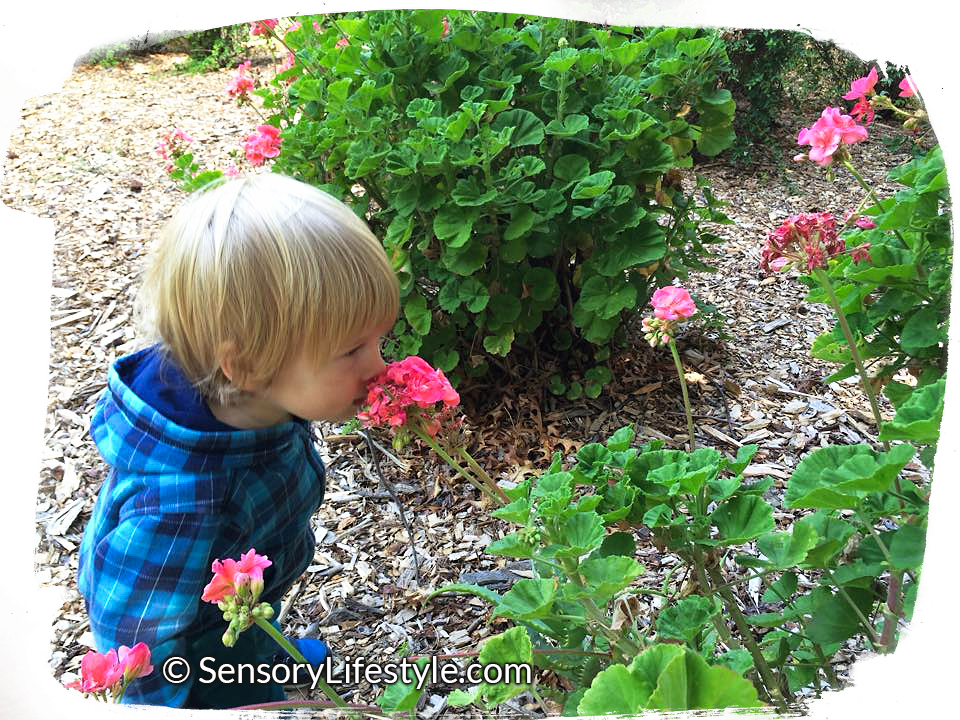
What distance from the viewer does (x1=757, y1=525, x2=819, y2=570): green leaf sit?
1104 millimetres

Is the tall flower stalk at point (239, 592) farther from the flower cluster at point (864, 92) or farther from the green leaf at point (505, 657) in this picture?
the flower cluster at point (864, 92)

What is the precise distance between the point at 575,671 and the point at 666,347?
67.8 inches

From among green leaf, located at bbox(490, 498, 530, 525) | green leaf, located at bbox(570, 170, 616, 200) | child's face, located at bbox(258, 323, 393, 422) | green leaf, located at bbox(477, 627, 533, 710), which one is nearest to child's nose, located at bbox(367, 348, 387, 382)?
child's face, located at bbox(258, 323, 393, 422)

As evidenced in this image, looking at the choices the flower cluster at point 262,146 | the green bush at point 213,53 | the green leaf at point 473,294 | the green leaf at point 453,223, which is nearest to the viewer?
the green leaf at point 453,223

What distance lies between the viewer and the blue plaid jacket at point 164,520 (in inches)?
51.8

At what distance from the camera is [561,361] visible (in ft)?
8.45

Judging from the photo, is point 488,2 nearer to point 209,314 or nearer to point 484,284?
point 209,314

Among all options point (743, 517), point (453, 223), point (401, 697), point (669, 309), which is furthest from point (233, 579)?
point (453, 223)

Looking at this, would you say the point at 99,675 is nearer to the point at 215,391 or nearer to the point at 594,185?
the point at 215,391

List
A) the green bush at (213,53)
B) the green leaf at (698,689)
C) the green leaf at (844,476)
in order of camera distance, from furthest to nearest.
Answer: the green bush at (213,53) → the green leaf at (844,476) → the green leaf at (698,689)

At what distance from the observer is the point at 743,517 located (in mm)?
1203

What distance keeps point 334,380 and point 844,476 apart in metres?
0.74

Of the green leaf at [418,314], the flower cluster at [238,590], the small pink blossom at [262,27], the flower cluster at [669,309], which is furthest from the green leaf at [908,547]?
the small pink blossom at [262,27]

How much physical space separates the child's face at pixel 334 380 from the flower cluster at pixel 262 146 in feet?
3.82
